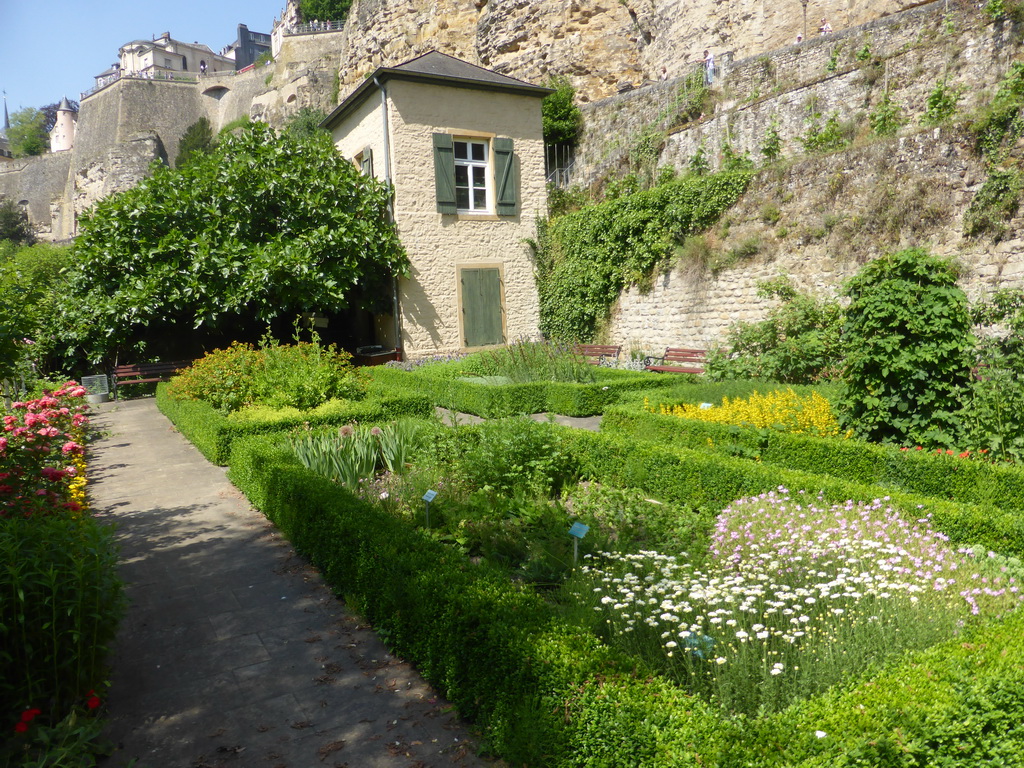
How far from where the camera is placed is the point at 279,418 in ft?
26.7

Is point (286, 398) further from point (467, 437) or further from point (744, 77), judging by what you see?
point (744, 77)

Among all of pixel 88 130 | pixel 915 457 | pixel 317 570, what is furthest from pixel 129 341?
pixel 88 130

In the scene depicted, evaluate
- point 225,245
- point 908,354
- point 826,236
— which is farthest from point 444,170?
point 908,354

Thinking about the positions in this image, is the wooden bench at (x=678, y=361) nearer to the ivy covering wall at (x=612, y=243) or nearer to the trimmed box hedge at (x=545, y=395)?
the ivy covering wall at (x=612, y=243)

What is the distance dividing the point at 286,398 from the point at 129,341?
8.32 metres

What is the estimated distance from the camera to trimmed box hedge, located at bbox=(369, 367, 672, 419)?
9906mm

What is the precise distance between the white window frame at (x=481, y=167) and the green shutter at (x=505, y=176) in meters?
0.18

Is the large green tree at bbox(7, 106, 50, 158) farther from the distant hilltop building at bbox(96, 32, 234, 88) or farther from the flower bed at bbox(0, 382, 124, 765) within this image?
the flower bed at bbox(0, 382, 124, 765)

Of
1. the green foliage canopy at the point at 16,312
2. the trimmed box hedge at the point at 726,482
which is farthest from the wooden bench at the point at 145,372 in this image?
the trimmed box hedge at the point at 726,482

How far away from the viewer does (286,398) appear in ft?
29.5

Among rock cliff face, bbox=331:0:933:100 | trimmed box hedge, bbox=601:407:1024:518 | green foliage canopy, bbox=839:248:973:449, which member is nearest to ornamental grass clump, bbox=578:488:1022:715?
trimmed box hedge, bbox=601:407:1024:518

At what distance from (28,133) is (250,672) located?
286 ft

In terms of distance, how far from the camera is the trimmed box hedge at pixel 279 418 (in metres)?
7.88

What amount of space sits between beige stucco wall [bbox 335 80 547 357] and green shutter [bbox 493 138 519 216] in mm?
218
